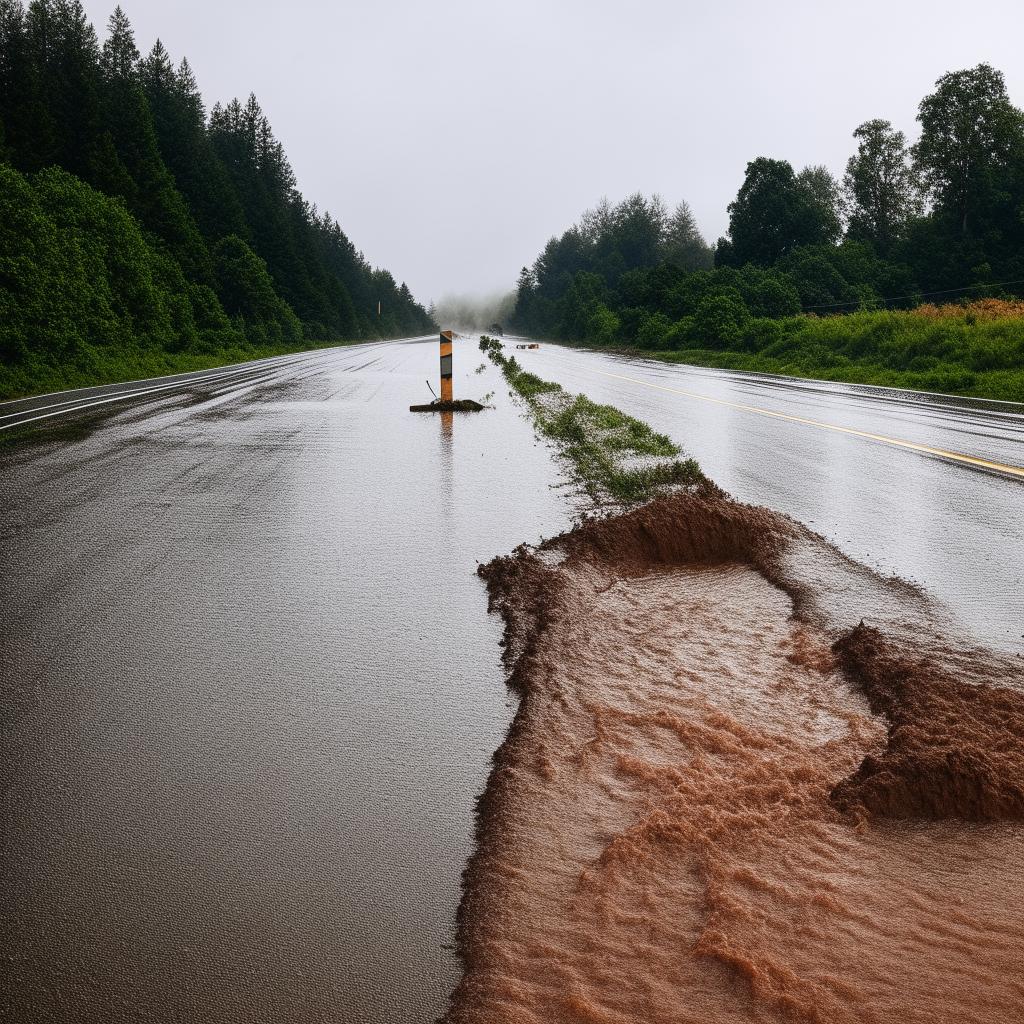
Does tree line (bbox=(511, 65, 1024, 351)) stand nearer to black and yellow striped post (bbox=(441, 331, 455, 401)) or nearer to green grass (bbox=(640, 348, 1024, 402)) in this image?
green grass (bbox=(640, 348, 1024, 402))

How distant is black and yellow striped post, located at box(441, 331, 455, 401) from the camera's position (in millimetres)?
16594

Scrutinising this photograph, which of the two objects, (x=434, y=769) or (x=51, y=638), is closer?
(x=434, y=769)

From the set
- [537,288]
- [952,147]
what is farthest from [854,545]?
[537,288]

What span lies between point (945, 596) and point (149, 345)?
34553mm

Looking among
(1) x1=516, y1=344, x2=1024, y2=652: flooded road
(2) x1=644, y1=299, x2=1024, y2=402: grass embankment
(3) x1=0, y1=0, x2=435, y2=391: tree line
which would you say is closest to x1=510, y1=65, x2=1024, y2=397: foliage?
(2) x1=644, y1=299, x2=1024, y2=402: grass embankment

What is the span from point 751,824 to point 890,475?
7327mm

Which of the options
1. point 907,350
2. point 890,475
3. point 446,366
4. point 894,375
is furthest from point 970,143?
point 890,475

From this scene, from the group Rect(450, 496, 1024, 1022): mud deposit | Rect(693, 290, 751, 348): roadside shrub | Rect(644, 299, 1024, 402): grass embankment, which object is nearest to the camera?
Rect(450, 496, 1024, 1022): mud deposit

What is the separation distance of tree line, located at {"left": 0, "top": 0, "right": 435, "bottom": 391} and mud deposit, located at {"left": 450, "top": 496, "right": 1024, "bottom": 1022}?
23.2m

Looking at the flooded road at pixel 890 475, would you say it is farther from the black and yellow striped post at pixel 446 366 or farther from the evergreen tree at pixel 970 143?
the evergreen tree at pixel 970 143

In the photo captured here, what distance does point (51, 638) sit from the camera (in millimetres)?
4453

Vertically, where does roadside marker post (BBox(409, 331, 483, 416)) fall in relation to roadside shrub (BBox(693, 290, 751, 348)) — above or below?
below

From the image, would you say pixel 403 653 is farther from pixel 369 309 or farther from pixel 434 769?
pixel 369 309

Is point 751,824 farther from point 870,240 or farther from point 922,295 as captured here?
point 870,240
